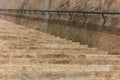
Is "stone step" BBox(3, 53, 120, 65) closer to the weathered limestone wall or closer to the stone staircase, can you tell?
the stone staircase

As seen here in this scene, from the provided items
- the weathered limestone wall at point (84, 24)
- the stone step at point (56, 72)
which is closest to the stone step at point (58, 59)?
the stone step at point (56, 72)

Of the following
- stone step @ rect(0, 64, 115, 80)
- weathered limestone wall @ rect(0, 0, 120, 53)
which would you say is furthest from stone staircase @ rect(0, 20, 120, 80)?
weathered limestone wall @ rect(0, 0, 120, 53)

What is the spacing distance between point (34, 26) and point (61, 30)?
2082mm

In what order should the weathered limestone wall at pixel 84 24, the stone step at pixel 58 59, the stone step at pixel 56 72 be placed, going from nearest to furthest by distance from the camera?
the stone step at pixel 56 72, the stone step at pixel 58 59, the weathered limestone wall at pixel 84 24

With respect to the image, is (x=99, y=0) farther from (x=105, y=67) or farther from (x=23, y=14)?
(x=23, y=14)

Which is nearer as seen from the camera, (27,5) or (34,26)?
(34,26)

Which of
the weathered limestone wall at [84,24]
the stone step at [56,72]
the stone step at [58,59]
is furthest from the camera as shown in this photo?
the weathered limestone wall at [84,24]

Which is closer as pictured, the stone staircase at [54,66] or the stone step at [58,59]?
the stone staircase at [54,66]

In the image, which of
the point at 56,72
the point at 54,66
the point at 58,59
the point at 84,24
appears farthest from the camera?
the point at 84,24

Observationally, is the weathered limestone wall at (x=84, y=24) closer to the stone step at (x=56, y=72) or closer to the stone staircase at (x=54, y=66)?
the stone staircase at (x=54, y=66)

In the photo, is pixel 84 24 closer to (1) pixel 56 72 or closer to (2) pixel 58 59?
(2) pixel 58 59

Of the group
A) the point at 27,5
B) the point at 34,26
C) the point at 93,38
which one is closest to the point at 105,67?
the point at 93,38

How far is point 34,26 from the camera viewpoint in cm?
705

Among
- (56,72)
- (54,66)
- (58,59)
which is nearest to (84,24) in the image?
(58,59)
